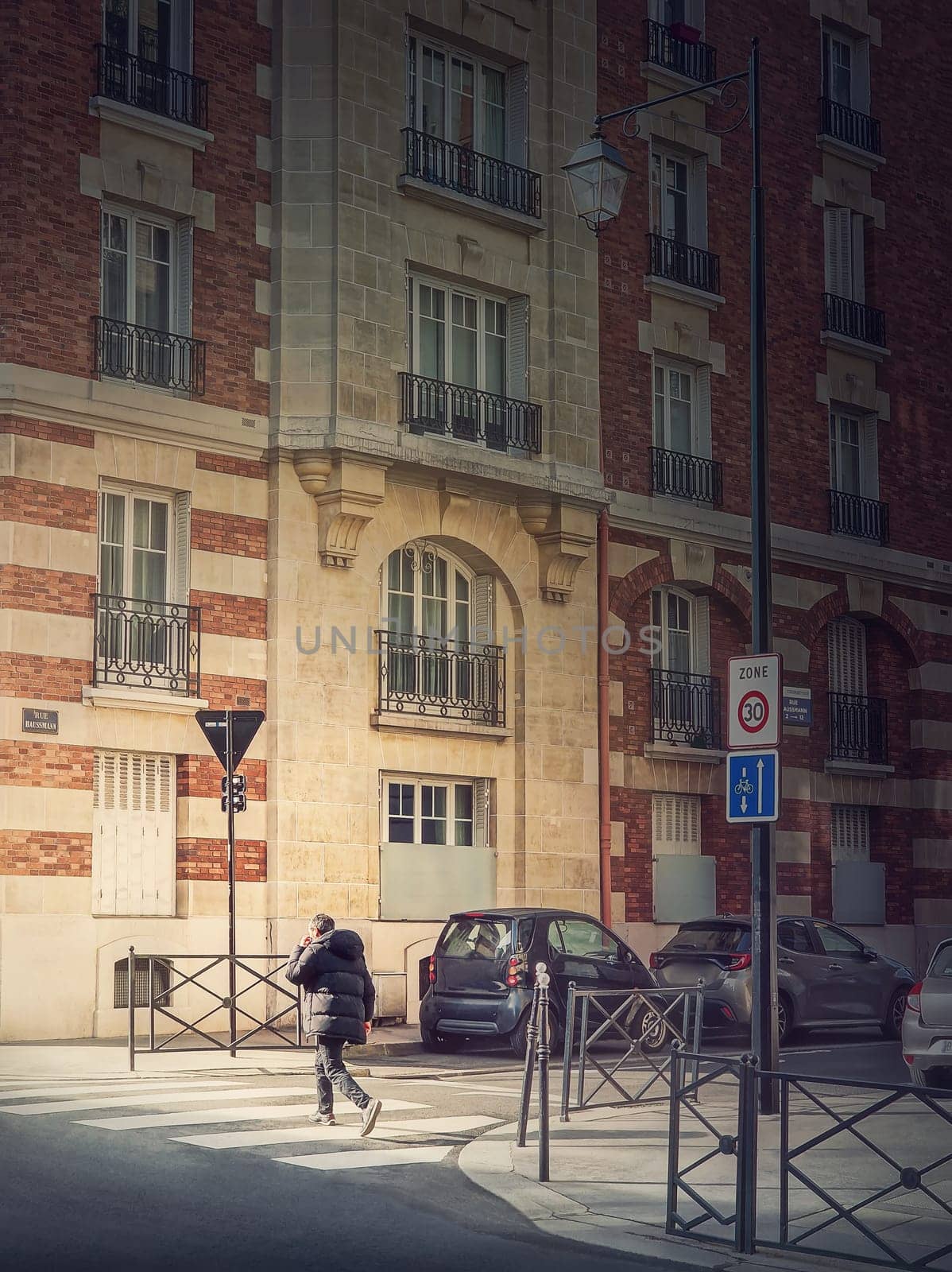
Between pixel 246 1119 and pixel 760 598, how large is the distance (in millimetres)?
5572

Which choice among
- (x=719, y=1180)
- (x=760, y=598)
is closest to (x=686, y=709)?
(x=760, y=598)

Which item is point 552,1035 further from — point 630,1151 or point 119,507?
point 119,507

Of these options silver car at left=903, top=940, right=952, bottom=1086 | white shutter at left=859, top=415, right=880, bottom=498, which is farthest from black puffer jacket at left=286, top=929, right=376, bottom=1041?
white shutter at left=859, top=415, right=880, bottom=498

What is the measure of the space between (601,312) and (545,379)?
180 cm

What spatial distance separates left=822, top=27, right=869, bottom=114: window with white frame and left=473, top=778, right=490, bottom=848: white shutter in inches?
566

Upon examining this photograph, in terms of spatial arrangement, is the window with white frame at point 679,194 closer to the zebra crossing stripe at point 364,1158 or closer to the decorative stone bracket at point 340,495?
the decorative stone bracket at point 340,495

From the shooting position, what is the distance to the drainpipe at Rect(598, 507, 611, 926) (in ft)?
84.3

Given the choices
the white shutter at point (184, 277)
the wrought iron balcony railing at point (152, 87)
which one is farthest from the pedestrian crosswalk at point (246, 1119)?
the wrought iron balcony railing at point (152, 87)

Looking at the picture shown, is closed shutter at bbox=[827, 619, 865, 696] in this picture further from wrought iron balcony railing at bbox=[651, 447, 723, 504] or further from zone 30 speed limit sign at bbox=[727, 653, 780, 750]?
zone 30 speed limit sign at bbox=[727, 653, 780, 750]

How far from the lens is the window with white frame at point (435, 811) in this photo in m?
24.0

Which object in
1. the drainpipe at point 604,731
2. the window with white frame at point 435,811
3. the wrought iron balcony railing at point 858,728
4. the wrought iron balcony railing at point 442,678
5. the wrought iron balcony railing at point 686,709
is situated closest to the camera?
the wrought iron balcony railing at point 442,678

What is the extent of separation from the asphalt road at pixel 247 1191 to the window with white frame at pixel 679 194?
17.1 m

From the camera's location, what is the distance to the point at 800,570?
1161 inches

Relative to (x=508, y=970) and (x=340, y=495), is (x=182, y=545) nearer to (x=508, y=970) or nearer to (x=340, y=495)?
(x=340, y=495)
